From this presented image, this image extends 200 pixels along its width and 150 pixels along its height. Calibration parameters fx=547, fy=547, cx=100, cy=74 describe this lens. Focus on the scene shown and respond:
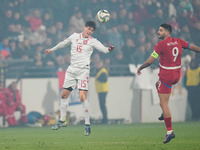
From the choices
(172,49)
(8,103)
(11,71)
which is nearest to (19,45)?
(11,71)

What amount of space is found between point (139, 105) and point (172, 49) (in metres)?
9.41

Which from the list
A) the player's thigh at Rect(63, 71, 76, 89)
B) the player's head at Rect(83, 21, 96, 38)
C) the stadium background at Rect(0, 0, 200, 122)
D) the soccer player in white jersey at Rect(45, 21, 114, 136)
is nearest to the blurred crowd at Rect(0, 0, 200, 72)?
the stadium background at Rect(0, 0, 200, 122)

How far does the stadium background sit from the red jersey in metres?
8.43

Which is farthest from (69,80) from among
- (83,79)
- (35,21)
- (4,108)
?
(35,21)

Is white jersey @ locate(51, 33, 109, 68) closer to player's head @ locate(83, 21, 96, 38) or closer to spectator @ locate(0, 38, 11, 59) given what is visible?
player's head @ locate(83, 21, 96, 38)

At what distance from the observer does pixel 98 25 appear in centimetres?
2038

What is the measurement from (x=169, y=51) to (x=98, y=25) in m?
10.3

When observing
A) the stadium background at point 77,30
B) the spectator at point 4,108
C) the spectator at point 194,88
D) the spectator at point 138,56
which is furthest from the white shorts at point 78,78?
the spectator at point 194,88

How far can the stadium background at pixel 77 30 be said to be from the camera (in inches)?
736

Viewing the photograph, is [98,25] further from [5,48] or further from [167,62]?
[167,62]

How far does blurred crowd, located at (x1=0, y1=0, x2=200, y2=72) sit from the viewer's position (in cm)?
1908

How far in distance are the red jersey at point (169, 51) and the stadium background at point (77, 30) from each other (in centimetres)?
843

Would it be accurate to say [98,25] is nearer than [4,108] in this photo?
No

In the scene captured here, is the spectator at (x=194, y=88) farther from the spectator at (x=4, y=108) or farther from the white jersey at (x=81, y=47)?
the white jersey at (x=81, y=47)
